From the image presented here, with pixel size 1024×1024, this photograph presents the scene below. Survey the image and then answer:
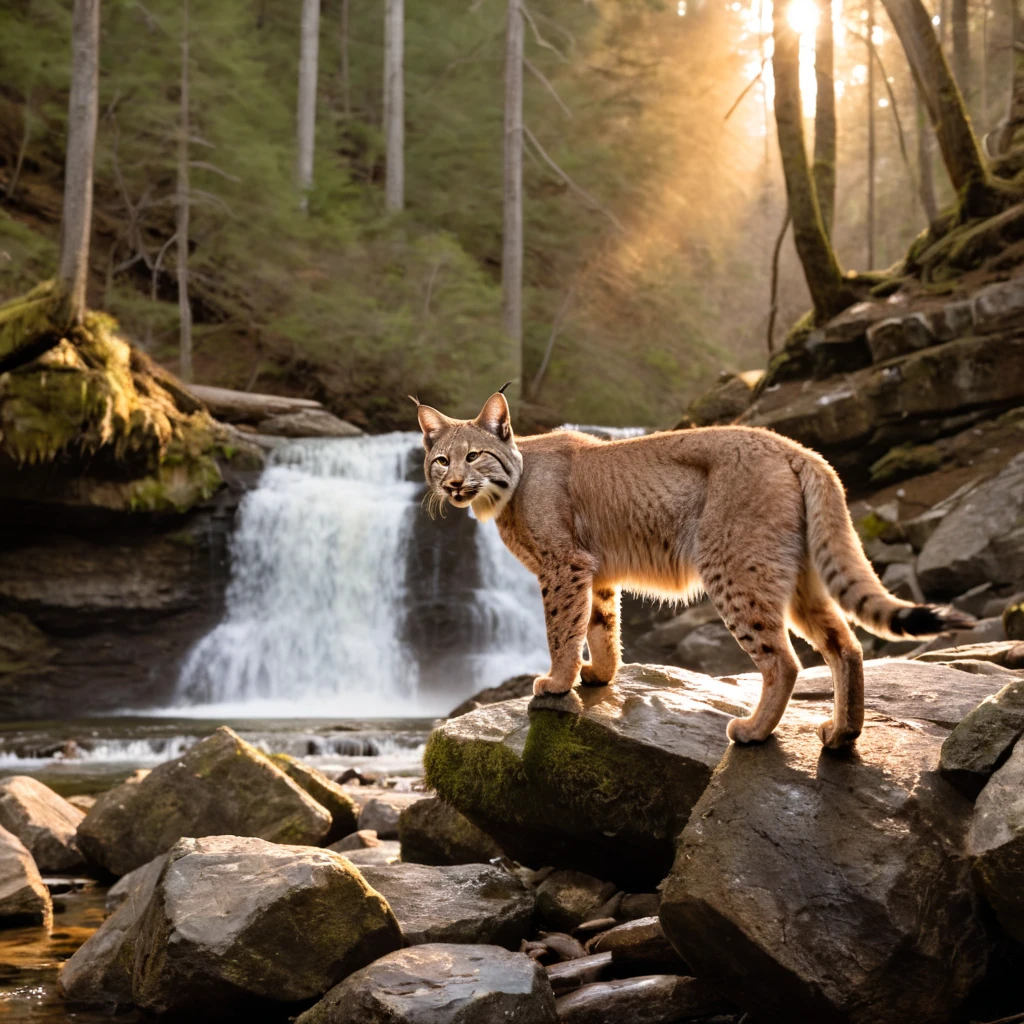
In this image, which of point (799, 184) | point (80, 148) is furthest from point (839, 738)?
point (80, 148)

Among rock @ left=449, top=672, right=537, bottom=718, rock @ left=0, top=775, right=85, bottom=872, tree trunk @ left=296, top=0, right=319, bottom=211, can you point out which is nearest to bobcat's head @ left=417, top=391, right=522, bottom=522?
rock @ left=0, top=775, right=85, bottom=872

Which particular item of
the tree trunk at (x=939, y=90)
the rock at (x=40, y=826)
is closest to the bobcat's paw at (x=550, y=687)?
the rock at (x=40, y=826)

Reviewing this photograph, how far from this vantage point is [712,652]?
1409 centimetres

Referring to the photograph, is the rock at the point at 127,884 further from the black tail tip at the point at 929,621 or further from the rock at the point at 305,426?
the rock at the point at 305,426

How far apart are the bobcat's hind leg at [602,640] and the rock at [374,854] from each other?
85.6 inches

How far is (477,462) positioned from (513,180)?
24.6m

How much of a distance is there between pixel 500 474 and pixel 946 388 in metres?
9.51

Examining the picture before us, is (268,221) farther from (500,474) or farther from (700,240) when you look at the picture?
(500,474)

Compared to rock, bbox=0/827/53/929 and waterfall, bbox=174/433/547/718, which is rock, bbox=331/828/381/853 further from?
waterfall, bbox=174/433/547/718

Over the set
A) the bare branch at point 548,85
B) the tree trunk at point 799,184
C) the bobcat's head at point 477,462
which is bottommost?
the bobcat's head at point 477,462

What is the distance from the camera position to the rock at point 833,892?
3.91 metres

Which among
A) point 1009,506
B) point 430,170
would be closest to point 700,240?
point 430,170

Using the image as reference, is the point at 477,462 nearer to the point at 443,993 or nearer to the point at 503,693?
the point at 443,993

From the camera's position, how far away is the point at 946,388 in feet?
44.4
